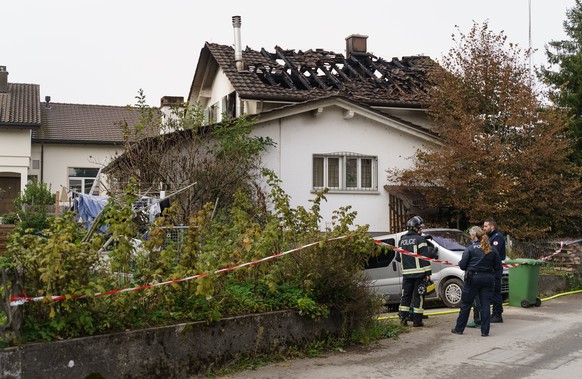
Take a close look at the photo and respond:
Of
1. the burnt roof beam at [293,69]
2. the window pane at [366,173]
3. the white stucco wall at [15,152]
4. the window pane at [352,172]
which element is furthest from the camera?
the white stucco wall at [15,152]

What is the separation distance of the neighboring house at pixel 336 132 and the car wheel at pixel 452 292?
20.7 feet

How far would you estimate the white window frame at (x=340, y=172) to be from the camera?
20891 millimetres

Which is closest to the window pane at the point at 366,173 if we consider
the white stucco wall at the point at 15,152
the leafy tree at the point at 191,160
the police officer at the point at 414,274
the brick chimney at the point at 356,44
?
the leafy tree at the point at 191,160

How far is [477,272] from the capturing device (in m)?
10.5

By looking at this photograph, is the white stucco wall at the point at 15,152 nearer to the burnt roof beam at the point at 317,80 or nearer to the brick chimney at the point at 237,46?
the brick chimney at the point at 237,46

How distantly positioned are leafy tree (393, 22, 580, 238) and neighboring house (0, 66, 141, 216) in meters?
20.1

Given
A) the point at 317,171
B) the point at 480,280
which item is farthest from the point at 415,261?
the point at 317,171

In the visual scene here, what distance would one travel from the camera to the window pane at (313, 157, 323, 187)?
2086 centimetres

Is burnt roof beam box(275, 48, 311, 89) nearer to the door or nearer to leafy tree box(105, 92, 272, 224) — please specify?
leafy tree box(105, 92, 272, 224)

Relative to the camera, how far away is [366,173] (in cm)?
2167

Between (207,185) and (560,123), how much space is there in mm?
9891

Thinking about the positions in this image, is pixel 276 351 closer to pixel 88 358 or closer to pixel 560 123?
pixel 88 358

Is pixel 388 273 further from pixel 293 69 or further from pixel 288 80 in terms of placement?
pixel 293 69

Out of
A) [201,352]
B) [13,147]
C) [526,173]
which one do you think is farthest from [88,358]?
[13,147]
